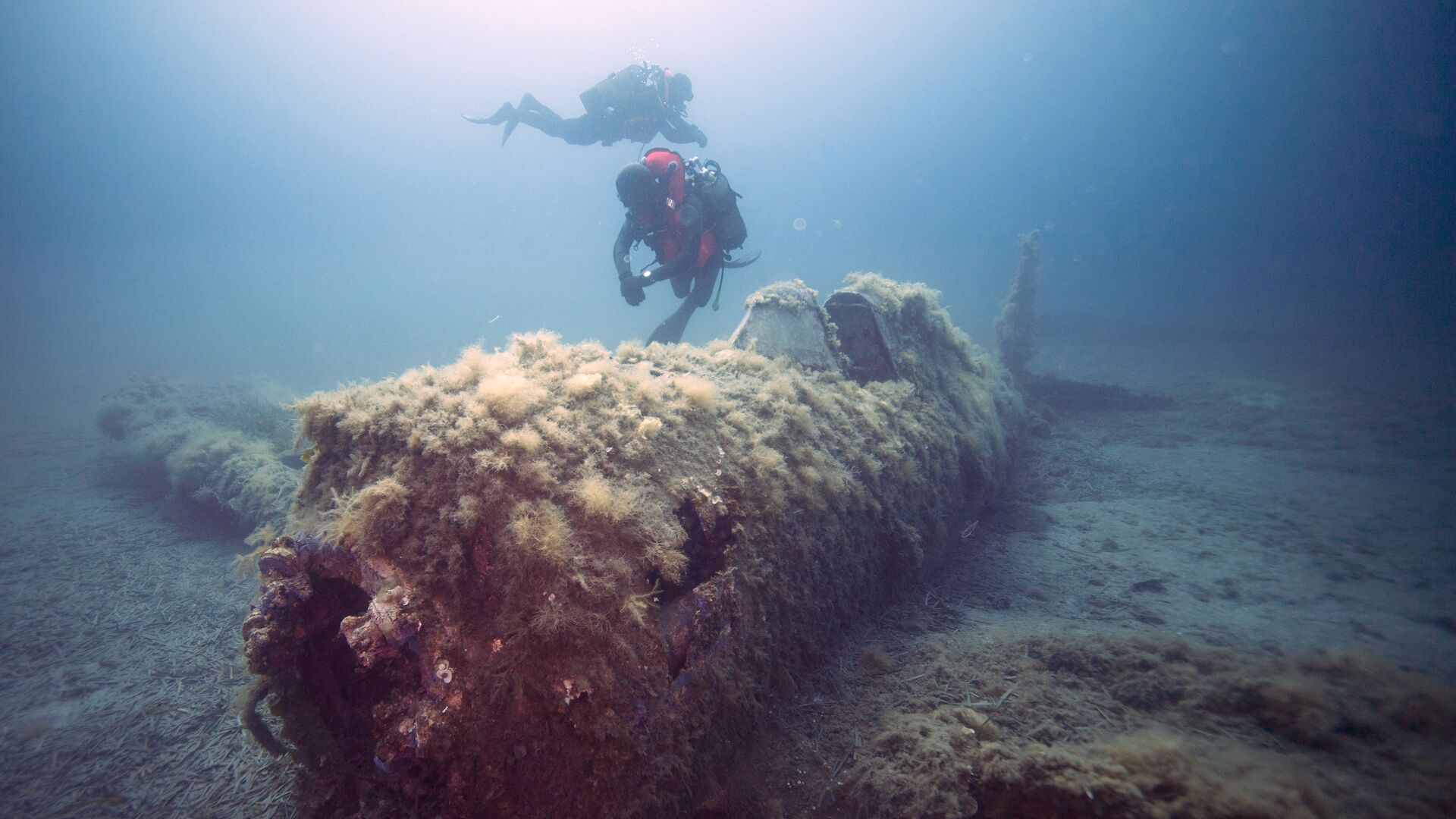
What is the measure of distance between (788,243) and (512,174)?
93569 mm

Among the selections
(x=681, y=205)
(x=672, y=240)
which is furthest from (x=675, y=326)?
(x=681, y=205)

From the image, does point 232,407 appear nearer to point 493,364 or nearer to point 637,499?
point 493,364

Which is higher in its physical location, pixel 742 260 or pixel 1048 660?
pixel 742 260

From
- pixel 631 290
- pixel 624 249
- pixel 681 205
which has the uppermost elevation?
pixel 681 205

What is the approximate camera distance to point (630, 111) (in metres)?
15.7

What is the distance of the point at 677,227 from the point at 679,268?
915 millimetres

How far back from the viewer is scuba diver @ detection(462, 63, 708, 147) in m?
15.4

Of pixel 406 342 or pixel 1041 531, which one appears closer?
pixel 1041 531

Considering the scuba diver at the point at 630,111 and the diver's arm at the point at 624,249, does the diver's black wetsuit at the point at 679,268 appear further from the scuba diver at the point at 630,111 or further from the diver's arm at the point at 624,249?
the scuba diver at the point at 630,111

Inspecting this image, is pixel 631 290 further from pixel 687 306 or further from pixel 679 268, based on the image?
pixel 687 306

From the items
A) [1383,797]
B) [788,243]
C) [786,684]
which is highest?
[788,243]

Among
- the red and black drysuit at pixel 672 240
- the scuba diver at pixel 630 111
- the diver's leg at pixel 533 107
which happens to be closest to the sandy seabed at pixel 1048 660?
the red and black drysuit at pixel 672 240

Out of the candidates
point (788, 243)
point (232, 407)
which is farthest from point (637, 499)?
point (788, 243)

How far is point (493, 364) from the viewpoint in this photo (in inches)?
127
